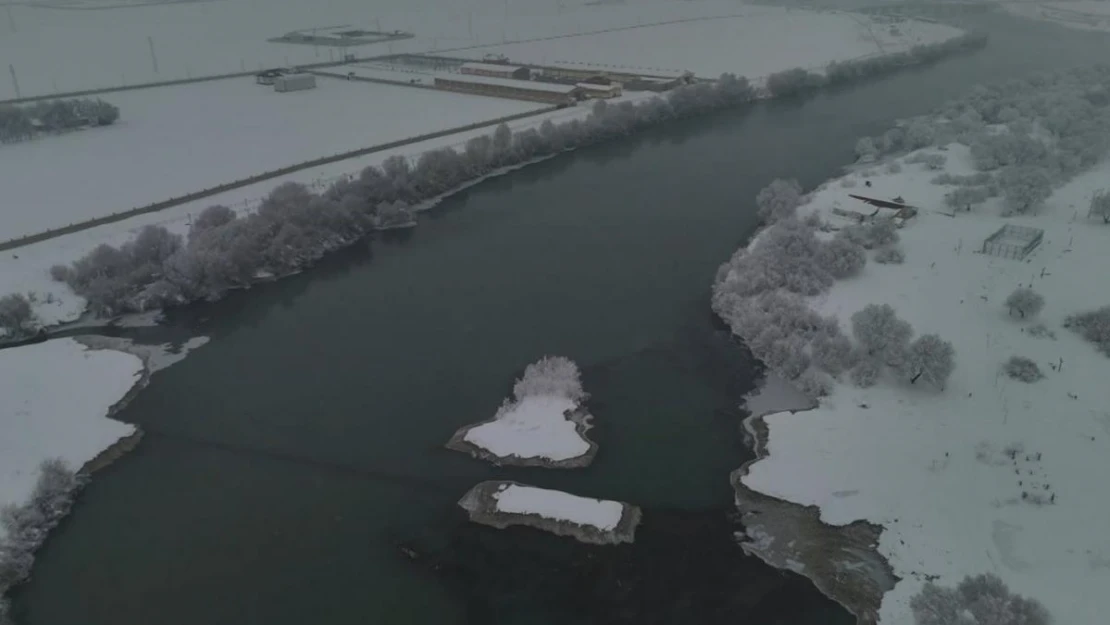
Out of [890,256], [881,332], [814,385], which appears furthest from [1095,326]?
[814,385]

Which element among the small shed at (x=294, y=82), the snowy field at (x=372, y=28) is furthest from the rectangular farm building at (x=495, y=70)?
the small shed at (x=294, y=82)

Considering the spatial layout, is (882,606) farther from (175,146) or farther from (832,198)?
(175,146)

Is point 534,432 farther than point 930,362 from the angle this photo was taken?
No

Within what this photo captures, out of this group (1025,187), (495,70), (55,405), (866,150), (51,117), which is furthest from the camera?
(495,70)

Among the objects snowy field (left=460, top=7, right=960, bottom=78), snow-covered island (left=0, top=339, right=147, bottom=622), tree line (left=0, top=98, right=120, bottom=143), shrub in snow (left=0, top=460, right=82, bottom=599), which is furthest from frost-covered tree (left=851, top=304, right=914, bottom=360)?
tree line (left=0, top=98, right=120, bottom=143)

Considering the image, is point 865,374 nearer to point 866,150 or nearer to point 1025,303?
point 1025,303

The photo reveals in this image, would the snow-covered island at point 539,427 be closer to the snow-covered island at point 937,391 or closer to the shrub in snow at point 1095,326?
the snow-covered island at point 937,391
